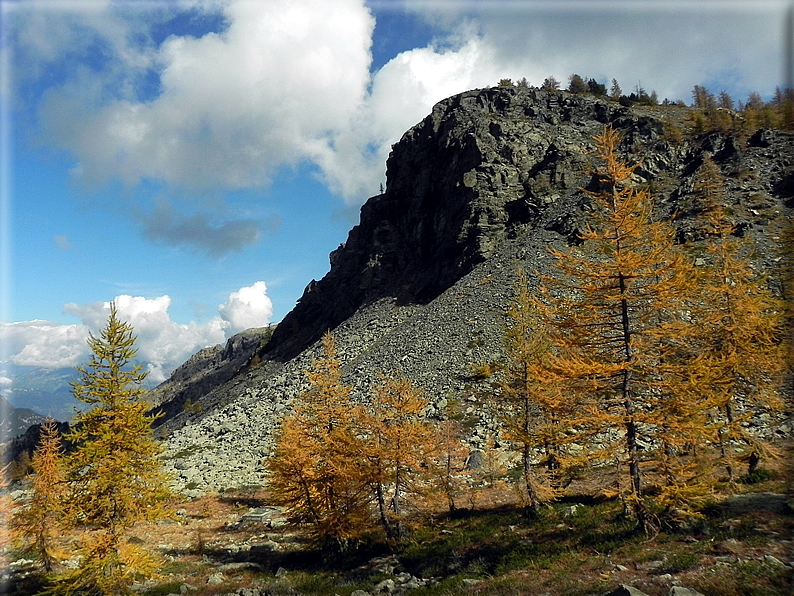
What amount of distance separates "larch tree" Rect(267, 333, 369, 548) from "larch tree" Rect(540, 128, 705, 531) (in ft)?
35.1

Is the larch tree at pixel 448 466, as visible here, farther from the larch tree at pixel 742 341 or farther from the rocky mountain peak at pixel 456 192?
the rocky mountain peak at pixel 456 192

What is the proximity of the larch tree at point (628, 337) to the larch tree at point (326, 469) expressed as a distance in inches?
422

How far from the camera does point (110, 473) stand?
15.4 metres

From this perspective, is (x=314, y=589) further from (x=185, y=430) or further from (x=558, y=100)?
(x=558, y=100)

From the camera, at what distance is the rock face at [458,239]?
4747 cm

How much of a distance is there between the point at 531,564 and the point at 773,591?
7.26 m

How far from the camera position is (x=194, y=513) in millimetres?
30875

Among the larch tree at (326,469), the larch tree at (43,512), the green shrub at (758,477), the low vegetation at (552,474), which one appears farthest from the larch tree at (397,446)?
the larch tree at (43,512)

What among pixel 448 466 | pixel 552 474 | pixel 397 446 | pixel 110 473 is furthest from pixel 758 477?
pixel 110 473

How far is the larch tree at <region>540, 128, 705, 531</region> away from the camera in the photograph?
1209cm

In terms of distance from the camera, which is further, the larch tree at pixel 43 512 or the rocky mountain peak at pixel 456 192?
the rocky mountain peak at pixel 456 192

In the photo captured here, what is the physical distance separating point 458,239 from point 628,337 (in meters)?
66.4

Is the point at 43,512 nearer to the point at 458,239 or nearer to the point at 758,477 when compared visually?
the point at 758,477

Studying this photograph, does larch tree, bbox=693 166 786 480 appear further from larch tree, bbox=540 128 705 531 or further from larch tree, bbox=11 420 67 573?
larch tree, bbox=11 420 67 573
